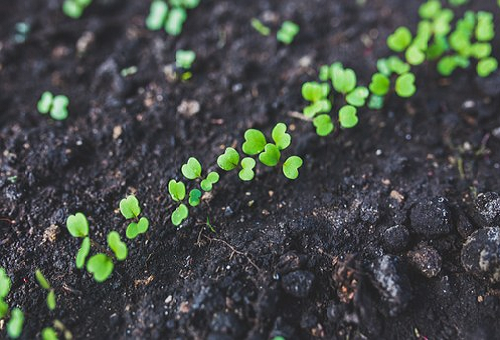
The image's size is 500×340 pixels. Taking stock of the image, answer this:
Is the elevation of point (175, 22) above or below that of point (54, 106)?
above

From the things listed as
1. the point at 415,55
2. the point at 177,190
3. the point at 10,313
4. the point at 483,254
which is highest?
the point at 415,55

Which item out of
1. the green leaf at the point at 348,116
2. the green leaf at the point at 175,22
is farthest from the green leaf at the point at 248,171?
the green leaf at the point at 175,22

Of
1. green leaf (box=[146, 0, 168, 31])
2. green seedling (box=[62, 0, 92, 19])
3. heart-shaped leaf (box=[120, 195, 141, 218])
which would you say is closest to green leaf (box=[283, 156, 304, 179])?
heart-shaped leaf (box=[120, 195, 141, 218])

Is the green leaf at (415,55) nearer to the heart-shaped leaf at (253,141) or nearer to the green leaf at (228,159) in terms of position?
the heart-shaped leaf at (253,141)

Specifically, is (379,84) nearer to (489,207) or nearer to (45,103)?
(489,207)

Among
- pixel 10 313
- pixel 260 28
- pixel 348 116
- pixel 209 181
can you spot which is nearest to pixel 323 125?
pixel 348 116

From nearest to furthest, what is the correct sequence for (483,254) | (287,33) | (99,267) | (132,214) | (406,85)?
1. (99,267)
2. (483,254)
3. (132,214)
4. (406,85)
5. (287,33)

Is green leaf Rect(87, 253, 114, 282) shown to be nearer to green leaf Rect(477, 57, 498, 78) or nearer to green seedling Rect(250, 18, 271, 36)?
green seedling Rect(250, 18, 271, 36)

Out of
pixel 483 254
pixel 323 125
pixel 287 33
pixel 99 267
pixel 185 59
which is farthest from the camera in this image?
pixel 287 33
